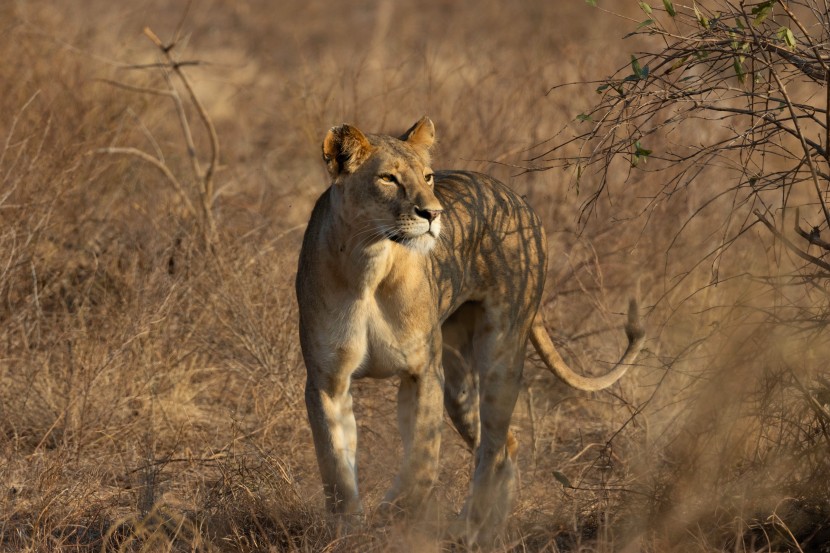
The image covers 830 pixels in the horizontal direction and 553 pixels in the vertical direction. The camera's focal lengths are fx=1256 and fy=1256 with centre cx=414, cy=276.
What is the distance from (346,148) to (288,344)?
2050 millimetres

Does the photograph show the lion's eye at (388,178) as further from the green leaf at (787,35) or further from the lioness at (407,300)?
the green leaf at (787,35)

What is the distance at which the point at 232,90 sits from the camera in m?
14.2

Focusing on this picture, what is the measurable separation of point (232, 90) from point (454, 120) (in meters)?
6.34

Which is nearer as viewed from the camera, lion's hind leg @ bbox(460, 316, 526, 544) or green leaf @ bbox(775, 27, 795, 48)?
green leaf @ bbox(775, 27, 795, 48)

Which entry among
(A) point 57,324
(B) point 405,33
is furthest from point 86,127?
(B) point 405,33

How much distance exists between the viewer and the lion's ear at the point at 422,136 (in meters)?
5.20

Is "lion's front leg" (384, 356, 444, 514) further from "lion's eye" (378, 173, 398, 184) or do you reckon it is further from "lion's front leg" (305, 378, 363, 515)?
"lion's eye" (378, 173, 398, 184)

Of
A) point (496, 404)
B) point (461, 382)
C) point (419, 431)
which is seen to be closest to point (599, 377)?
point (496, 404)

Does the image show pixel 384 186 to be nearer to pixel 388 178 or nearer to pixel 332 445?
pixel 388 178

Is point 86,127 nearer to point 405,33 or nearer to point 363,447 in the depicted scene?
point 363,447

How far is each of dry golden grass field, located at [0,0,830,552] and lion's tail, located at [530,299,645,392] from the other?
0.42 feet

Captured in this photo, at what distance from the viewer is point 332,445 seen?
16.3 ft

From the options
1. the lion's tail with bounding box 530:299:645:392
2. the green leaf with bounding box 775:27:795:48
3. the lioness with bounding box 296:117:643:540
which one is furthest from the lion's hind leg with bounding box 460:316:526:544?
the green leaf with bounding box 775:27:795:48

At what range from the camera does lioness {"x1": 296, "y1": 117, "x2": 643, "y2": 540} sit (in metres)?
4.81
